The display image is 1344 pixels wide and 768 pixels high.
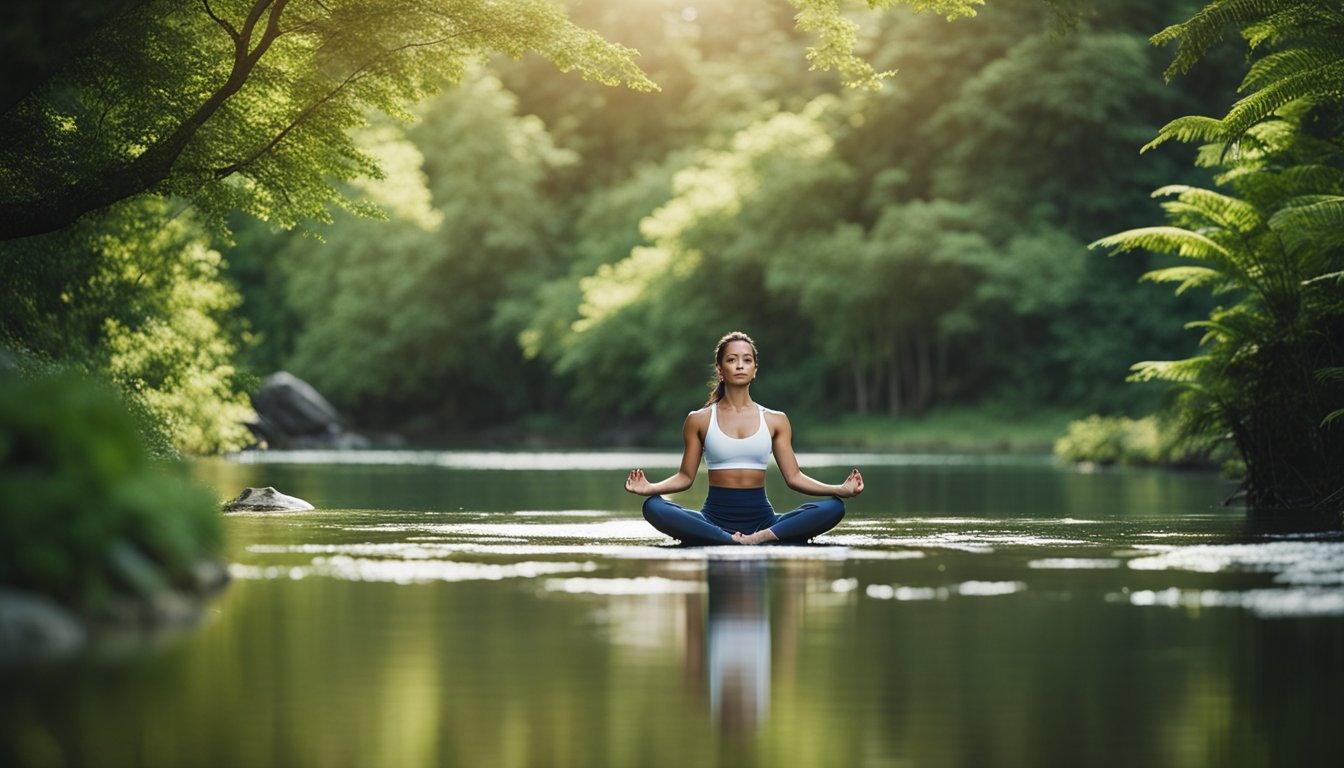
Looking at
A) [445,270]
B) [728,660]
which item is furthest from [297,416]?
[728,660]

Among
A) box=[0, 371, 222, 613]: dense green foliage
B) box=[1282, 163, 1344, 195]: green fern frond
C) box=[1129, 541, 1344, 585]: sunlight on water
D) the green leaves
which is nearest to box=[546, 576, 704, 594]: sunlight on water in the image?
box=[0, 371, 222, 613]: dense green foliage

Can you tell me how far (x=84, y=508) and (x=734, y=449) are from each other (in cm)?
681

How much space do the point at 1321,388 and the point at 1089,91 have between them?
40.8 metres

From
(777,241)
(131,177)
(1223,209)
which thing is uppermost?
(777,241)

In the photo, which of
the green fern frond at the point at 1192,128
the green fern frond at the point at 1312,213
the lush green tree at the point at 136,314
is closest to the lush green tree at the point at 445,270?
the lush green tree at the point at 136,314

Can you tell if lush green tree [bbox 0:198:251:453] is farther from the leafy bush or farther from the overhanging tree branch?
the leafy bush

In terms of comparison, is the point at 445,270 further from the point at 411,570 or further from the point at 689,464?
the point at 411,570

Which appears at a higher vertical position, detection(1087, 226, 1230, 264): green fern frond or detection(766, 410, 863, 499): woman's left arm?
detection(1087, 226, 1230, 264): green fern frond

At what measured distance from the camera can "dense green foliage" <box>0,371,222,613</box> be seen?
8625mm

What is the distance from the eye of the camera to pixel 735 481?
48.9ft

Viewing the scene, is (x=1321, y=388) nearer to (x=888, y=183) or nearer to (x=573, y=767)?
(x=573, y=767)

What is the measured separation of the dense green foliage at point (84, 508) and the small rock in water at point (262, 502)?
1063cm

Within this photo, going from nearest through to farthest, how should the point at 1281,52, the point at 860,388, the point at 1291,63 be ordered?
the point at 1291,63, the point at 1281,52, the point at 860,388

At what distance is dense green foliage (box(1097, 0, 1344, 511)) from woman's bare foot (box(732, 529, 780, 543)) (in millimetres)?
6738
